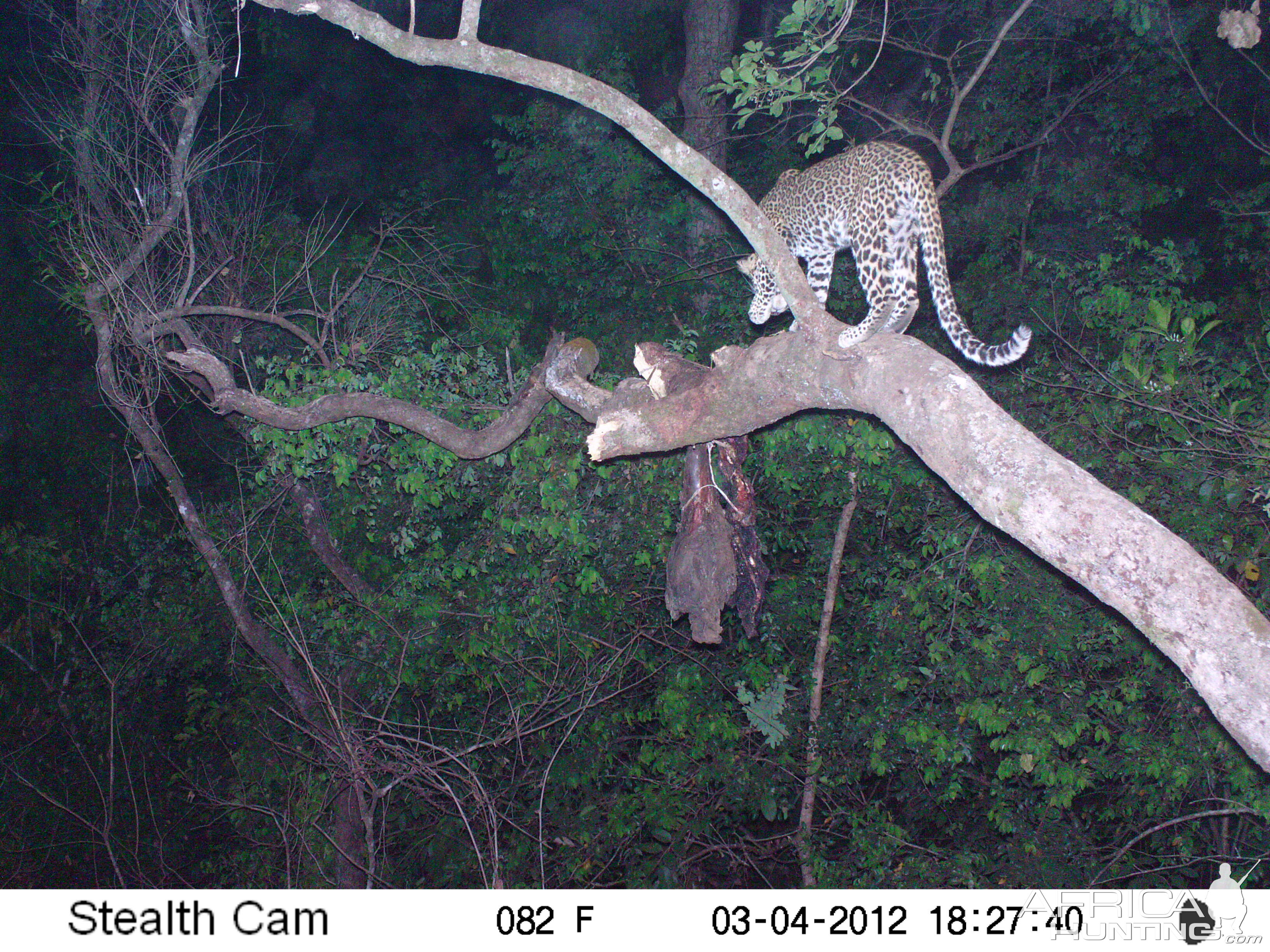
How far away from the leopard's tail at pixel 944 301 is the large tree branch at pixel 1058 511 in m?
0.86

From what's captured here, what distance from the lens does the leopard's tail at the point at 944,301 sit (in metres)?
3.63

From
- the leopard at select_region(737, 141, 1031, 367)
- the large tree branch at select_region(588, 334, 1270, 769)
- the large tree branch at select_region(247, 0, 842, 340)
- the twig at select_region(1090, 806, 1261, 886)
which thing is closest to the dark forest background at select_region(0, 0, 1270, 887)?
the twig at select_region(1090, 806, 1261, 886)

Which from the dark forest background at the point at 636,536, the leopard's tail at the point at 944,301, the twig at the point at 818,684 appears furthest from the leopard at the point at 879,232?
the twig at the point at 818,684

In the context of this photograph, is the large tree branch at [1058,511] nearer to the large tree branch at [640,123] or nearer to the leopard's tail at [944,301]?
the large tree branch at [640,123]

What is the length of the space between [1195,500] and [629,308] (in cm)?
492

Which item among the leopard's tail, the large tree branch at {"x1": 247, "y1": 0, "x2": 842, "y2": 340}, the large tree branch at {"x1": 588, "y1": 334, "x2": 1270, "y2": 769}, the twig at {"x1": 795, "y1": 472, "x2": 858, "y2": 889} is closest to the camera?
the large tree branch at {"x1": 588, "y1": 334, "x2": 1270, "y2": 769}

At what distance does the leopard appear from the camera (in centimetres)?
→ 366

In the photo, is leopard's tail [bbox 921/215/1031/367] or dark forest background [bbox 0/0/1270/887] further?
dark forest background [bbox 0/0/1270/887]

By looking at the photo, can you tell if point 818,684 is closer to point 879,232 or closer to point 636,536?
point 636,536

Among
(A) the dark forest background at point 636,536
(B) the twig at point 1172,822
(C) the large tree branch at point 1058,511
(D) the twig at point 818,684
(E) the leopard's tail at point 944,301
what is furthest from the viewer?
(D) the twig at point 818,684

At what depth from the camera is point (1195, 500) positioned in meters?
5.09

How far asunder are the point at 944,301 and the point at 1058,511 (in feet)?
6.49

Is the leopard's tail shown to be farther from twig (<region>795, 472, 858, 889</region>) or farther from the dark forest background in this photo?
twig (<region>795, 472, 858, 889</region>)

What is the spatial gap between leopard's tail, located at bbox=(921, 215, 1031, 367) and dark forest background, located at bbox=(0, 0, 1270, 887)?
73 centimetres
